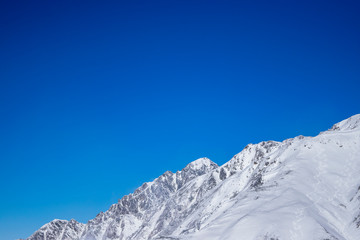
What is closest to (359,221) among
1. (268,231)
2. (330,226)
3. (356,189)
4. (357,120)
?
(330,226)

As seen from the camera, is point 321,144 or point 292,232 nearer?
point 292,232

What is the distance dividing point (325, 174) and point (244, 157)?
142 m

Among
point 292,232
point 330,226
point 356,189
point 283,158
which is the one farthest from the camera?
point 283,158

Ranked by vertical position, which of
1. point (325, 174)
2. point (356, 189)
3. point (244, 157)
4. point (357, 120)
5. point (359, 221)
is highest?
point (244, 157)

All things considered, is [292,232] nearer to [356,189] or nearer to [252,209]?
[252,209]

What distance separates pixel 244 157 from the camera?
198 meters

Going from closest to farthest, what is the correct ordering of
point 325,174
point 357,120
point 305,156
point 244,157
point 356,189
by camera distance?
point 356,189, point 325,174, point 305,156, point 357,120, point 244,157

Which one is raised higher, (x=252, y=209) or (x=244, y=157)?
(x=244, y=157)

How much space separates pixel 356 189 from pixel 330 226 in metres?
13.2

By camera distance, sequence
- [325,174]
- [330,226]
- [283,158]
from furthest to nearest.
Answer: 1. [283,158]
2. [325,174]
3. [330,226]

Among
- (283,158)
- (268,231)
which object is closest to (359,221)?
(268,231)

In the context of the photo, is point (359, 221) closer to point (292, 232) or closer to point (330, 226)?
point (330, 226)

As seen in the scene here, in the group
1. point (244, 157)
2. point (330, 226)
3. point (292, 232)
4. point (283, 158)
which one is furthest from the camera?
point (244, 157)

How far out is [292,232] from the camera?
124 feet
